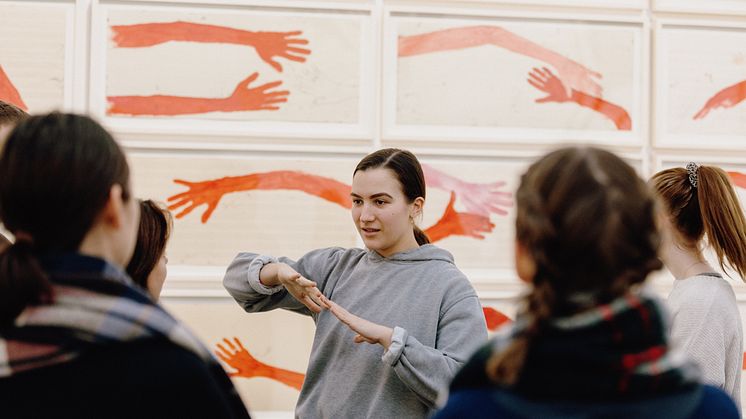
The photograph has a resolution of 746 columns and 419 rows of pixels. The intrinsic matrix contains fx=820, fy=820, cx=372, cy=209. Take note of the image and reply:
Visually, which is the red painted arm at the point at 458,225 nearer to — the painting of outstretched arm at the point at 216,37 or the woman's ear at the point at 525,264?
the painting of outstretched arm at the point at 216,37

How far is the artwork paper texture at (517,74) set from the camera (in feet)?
8.20

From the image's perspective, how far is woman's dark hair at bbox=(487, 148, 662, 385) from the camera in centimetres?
89

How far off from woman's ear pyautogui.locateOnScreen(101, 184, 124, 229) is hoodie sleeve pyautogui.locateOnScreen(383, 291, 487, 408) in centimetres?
79

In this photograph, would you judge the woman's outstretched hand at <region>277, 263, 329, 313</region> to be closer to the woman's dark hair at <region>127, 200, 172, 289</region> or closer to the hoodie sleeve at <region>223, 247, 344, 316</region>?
the hoodie sleeve at <region>223, 247, 344, 316</region>

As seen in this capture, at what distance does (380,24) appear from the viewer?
8.14 ft

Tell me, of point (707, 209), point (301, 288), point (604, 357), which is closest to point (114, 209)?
point (604, 357)

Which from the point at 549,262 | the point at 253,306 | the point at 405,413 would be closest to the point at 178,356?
the point at 549,262

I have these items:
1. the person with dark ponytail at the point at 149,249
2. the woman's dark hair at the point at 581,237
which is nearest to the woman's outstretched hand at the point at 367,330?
the person with dark ponytail at the point at 149,249

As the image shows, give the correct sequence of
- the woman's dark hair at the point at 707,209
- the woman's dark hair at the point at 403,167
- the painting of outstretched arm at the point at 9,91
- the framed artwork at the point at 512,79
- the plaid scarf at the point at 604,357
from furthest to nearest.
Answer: the framed artwork at the point at 512,79
the painting of outstretched arm at the point at 9,91
the woman's dark hair at the point at 403,167
the woman's dark hair at the point at 707,209
the plaid scarf at the point at 604,357

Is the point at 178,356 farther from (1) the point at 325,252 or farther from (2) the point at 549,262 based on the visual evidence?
(1) the point at 325,252

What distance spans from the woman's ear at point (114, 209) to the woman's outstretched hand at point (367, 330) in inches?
30.7

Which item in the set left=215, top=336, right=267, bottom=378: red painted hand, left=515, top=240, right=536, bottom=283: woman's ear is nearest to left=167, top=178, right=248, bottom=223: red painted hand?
left=215, top=336, right=267, bottom=378: red painted hand

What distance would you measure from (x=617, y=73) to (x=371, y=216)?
1119mm

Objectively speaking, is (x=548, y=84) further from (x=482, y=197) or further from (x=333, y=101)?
(x=333, y=101)
